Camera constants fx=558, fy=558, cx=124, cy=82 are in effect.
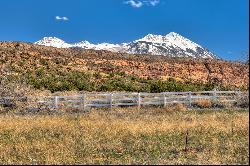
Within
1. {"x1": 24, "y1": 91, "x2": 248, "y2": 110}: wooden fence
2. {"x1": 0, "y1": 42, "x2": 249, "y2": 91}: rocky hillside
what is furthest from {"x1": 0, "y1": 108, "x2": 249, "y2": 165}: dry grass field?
{"x1": 0, "y1": 42, "x2": 249, "y2": 91}: rocky hillside

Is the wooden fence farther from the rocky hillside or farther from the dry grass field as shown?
the rocky hillside

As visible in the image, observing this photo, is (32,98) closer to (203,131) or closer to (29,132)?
(29,132)

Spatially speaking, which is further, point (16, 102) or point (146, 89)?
point (146, 89)

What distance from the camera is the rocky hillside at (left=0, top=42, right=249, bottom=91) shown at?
3125 inches

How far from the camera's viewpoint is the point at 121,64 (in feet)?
287

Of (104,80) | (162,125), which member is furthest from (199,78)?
(162,125)

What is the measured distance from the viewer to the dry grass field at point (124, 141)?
17.0 m

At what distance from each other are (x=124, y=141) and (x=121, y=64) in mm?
66666

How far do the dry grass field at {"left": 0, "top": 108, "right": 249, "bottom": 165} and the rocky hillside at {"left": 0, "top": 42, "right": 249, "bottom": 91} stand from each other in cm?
4805

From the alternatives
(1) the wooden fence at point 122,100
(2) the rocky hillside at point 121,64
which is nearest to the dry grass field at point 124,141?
(1) the wooden fence at point 122,100

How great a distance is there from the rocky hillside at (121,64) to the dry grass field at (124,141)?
158 ft

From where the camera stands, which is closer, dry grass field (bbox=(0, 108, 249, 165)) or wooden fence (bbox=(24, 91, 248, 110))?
dry grass field (bbox=(0, 108, 249, 165))

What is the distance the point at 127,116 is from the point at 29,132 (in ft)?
26.8

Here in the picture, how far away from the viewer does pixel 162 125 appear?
80.7 ft
